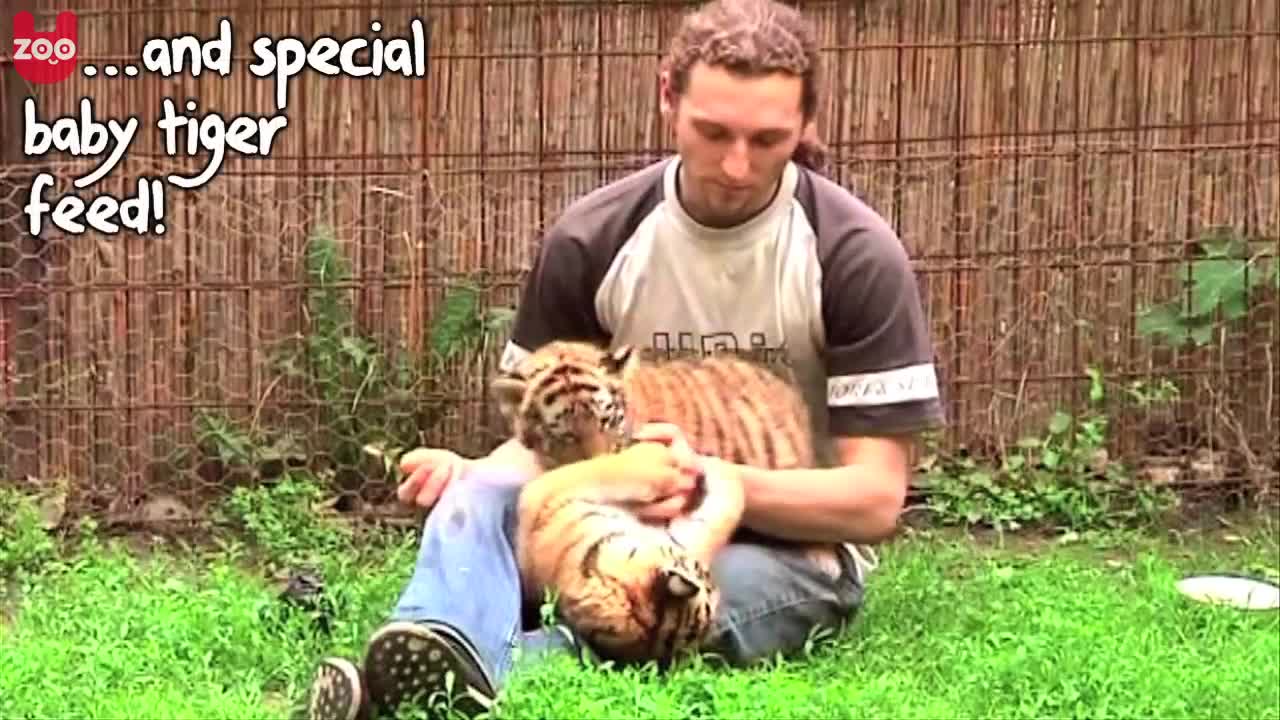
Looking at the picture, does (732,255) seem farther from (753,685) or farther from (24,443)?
(24,443)

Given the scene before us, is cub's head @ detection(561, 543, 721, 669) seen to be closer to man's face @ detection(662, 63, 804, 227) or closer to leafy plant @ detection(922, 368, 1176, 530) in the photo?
man's face @ detection(662, 63, 804, 227)

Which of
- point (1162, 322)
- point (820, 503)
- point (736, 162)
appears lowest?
point (820, 503)

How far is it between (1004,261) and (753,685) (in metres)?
2.72

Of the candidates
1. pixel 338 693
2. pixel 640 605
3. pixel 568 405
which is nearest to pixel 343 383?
pixel 568 405

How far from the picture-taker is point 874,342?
4.01m

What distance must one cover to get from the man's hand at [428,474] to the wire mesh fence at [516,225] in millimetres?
1993

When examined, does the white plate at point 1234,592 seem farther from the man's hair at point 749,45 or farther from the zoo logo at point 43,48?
the zoo logo at point 43,48

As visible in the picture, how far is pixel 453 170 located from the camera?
5.98 metres

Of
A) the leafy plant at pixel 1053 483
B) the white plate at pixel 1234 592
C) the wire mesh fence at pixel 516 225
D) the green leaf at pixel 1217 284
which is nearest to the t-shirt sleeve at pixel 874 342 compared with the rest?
the white plate at pixel 1234 592

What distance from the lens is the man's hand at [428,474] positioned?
3.92 meters

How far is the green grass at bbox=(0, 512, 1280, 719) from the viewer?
145 inches

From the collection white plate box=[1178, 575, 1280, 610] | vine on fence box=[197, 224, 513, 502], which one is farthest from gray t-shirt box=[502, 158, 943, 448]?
vine on fence box=[197, 224, 513, 502]

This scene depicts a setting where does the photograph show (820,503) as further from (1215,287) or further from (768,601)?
(1215,287)

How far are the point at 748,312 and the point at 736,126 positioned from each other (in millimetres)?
440
